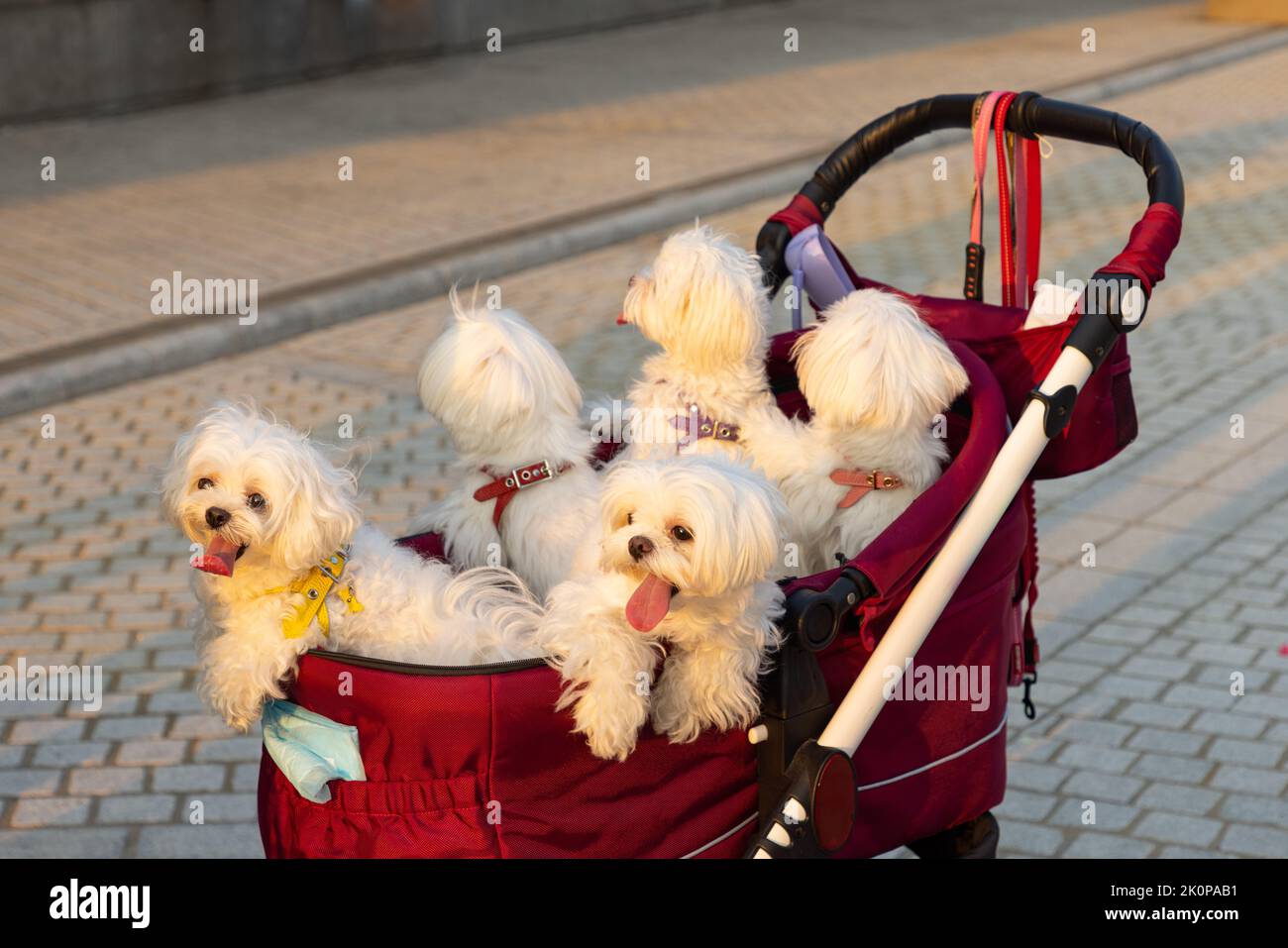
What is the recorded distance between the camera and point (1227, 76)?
16.9m

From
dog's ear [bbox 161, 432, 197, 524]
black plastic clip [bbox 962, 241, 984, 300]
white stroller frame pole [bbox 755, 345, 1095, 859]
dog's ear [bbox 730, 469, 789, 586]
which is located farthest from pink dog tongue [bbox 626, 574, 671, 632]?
black plastic clip [bbox 962, 241, 984, 300]

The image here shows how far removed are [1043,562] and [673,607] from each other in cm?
358

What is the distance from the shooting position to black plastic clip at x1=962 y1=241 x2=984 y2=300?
4.15m

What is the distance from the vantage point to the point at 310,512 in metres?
2.78

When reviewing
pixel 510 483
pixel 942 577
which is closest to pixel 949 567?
pixel 942 577

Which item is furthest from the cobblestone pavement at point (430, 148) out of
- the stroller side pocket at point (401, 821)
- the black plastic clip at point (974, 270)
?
the stroller side pocket at point (401, 821)

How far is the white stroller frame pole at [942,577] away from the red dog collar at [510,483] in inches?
33.4

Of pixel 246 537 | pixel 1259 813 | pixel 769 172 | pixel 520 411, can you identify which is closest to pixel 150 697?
pixel 520 411

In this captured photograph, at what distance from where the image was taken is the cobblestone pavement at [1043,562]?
4.56m

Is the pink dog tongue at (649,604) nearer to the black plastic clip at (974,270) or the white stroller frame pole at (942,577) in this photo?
the white stroller frame pole at (942,577)

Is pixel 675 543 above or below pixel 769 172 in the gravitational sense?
below
